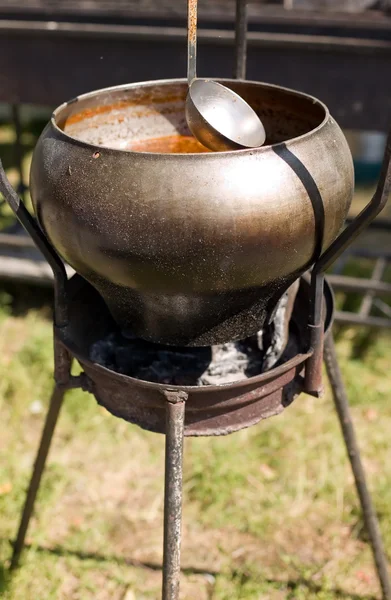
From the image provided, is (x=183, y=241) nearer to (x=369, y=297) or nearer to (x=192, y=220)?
(x=192, y=220)

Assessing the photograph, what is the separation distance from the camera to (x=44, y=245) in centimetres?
121

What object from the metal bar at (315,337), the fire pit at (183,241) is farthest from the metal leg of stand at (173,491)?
the metal bar at (315,337)

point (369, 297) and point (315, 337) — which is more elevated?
point (315, 337)

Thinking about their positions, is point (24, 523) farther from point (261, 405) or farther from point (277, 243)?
point (277, 243)

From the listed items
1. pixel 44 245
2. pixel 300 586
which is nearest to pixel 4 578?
pixel 300 586

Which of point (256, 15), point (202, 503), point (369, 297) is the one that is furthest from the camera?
point (369, 297)

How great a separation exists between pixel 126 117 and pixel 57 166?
1.42 ft

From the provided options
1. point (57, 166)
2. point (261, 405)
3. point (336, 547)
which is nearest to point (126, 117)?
point (57, 166)

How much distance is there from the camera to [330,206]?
1048 millimetres

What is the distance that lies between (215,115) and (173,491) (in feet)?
2.26

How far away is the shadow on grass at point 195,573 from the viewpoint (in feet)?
5.93

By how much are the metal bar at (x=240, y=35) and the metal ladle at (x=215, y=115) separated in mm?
256

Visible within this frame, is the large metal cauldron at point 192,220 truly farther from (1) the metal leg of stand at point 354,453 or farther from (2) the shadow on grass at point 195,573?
(2) the shadow on grass at point 195,573

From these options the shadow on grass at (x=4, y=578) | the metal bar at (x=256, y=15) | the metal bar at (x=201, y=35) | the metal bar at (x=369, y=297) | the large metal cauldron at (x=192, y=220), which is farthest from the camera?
the metal bar at (x=369, y=297)
